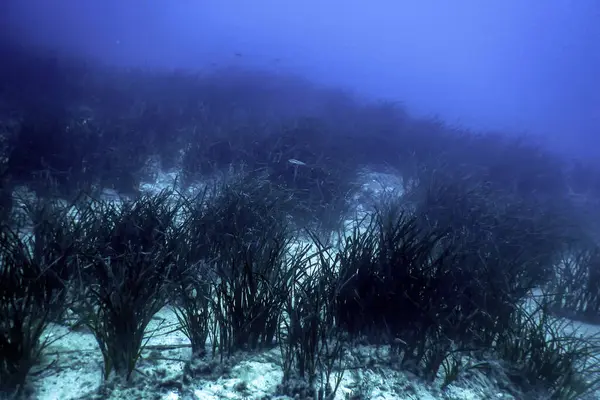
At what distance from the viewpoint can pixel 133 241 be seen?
3.61 m

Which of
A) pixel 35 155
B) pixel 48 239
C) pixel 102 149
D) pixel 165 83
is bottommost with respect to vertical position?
pixel 48 239

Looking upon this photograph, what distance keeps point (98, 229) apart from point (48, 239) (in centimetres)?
46

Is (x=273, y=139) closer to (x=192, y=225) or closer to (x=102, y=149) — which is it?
(x=102, y=149)

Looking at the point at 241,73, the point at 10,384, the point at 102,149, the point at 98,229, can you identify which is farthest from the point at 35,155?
the point at 241,73

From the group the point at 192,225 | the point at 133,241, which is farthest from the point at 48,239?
the point at 192,225

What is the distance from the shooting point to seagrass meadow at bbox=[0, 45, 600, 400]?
7.81 ft

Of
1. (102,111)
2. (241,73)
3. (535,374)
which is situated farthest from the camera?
(241,73)

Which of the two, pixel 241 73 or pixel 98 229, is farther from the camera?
pixel 241 73

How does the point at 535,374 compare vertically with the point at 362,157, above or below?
below

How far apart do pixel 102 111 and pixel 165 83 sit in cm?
619

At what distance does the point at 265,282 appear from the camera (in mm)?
2611

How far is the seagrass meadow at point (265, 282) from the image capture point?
2.38 meters

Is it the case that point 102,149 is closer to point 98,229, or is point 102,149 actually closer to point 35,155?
point 35,155

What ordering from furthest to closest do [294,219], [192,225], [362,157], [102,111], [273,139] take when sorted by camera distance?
1. [102,111]
2. [362,157]
3. [273,139]
4. [294,219]
5. [192,225]
